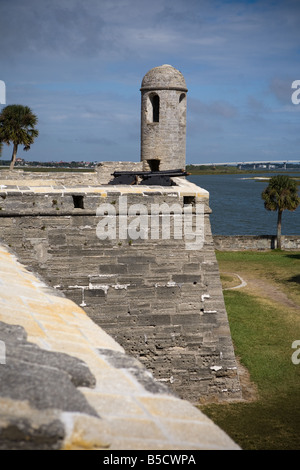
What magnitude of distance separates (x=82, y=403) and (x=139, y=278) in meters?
7.26

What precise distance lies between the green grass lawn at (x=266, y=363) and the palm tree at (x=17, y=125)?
577 inches

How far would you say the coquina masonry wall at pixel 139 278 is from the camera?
9352 millimetres

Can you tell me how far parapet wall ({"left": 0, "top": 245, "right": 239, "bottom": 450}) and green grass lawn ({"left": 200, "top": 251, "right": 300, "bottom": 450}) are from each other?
584cm

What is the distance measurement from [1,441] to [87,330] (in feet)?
7.19

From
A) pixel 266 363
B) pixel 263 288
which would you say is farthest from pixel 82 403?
pixel 263 288

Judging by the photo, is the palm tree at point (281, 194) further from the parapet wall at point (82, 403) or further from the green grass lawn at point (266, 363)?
the parapet wall at point (82, 403)

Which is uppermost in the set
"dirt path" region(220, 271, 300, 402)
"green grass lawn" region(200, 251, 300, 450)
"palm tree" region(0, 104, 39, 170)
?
A: "palm tree" region(0, 104, 39, 170)

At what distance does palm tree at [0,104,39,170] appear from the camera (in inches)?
1278

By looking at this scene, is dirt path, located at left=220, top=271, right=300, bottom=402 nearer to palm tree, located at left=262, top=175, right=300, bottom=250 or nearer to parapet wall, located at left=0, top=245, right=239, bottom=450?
palm tree, located at left=262, top=175, right=300, bottom=250

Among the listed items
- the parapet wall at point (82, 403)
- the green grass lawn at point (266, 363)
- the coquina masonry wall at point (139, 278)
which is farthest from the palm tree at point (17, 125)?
the parapet wall at point (82, 403)

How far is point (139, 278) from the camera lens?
31.8 feet

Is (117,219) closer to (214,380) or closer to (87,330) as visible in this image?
(214,380)

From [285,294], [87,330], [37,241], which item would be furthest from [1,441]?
[285,294]

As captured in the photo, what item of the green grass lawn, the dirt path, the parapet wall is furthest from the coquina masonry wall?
the dirt path
